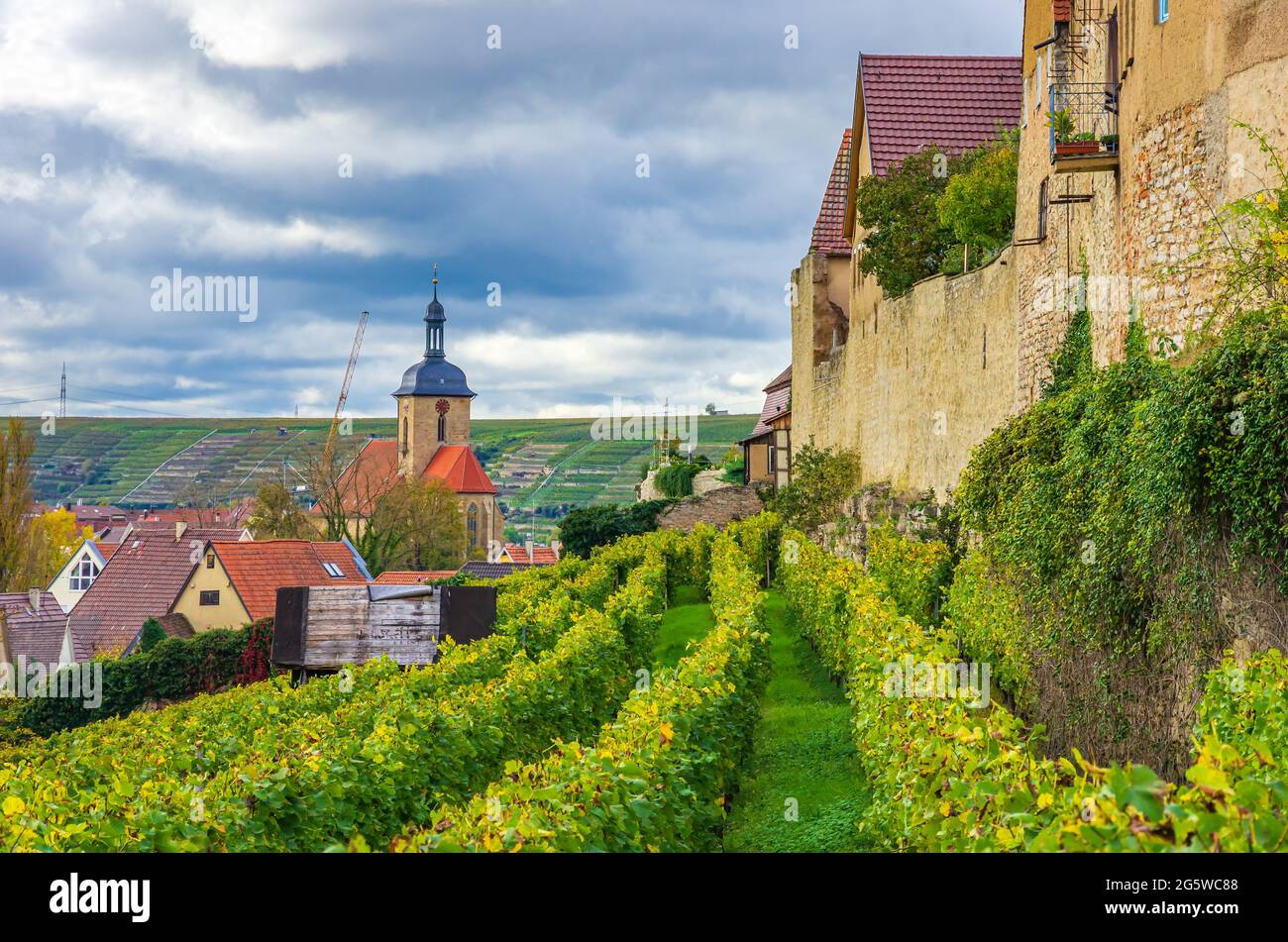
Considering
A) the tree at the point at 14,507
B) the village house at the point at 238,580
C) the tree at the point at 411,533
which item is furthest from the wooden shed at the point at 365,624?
the tree at the point at 411,533

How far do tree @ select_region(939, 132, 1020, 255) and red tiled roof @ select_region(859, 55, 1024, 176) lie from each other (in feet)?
24.9

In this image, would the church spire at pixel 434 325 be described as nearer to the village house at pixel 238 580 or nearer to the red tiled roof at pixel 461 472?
the red tiled roof at pixel 461 472

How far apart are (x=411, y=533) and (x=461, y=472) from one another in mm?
52847

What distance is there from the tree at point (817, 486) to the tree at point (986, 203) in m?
8.88

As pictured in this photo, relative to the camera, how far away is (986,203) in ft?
80.3

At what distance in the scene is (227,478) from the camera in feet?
581

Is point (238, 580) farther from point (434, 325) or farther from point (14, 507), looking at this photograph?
point (434, 325)

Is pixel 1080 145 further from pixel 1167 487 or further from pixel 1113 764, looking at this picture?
pixel 1113 764

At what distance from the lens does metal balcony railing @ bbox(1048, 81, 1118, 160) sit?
13633 mm

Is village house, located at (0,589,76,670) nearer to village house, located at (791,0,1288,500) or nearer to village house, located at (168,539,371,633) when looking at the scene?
village house, located at (168,539,371,633)

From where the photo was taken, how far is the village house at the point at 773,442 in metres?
46.1

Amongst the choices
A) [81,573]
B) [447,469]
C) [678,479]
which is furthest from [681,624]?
[447,469]

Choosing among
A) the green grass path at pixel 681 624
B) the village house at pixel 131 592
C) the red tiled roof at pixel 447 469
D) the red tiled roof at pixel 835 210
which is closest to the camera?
the green grass path at pixel 681 624
